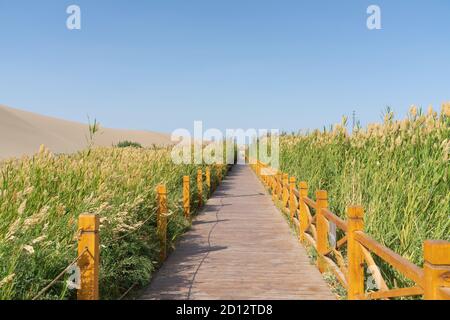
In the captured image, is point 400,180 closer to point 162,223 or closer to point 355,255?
point 355,255

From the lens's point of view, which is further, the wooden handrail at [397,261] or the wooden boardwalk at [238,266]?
the wooden boardwalk at [238,266]

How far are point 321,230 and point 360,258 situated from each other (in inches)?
82.0

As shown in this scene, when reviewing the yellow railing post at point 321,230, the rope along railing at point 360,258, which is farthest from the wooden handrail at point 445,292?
the yellow railing post at point 321,230

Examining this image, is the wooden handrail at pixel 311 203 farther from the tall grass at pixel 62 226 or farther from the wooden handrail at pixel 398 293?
the wooden handrail at pixel 398 293

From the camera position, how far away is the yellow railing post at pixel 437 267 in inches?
103

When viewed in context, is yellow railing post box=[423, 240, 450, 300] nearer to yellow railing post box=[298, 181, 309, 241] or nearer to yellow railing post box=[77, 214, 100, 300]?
yellow railing post box=[77, 214, 100, 300]

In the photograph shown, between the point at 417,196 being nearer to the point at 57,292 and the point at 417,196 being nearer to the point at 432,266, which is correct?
the point at 432,266

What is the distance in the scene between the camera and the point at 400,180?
545cm

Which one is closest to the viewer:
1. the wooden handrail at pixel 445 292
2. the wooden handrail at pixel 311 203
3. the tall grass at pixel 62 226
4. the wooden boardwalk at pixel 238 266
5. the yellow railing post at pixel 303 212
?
the wooden handrail at pixel 445 292

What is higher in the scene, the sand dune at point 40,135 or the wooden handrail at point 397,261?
the sand dune at point 40,135

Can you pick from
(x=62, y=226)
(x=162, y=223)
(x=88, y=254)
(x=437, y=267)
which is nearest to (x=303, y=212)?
(x=162, y=223)

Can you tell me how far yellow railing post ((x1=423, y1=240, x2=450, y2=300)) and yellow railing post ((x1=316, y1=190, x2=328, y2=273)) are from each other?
146 inches

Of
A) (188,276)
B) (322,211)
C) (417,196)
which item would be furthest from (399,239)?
(188,276)

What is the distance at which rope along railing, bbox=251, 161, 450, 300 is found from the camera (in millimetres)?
2652
